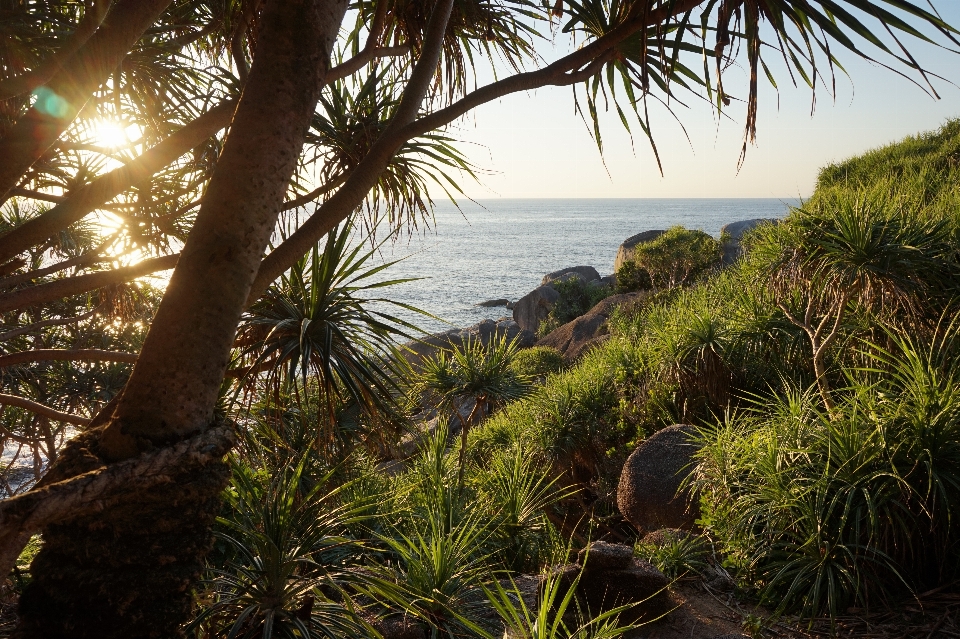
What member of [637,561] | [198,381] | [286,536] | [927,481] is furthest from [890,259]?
[198,381]

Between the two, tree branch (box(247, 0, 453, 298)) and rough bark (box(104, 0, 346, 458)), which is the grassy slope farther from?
rough bark (box(104, 0, 346, 458))

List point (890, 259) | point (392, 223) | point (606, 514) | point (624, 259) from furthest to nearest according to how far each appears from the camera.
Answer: point (624, 259)
point (606, 514)
point (890, 259)
point (392, 223)

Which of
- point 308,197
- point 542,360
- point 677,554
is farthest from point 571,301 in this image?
point 308,197

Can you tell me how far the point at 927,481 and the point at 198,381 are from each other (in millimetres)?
4521

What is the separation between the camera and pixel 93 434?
1.98m

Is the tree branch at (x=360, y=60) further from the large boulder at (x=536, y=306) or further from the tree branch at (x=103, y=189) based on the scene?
the large boulder at (x=536, y=306)

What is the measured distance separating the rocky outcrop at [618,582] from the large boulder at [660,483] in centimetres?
207

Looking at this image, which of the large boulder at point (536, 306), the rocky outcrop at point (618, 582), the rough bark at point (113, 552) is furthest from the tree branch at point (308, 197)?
the large boulder at point (536, 306)

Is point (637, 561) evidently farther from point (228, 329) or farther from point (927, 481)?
point (228, 329)

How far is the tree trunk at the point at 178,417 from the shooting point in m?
1.86

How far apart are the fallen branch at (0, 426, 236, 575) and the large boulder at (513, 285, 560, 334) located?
1069 inches

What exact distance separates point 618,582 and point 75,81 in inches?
156

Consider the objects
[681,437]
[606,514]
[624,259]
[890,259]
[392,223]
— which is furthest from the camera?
[624,259]

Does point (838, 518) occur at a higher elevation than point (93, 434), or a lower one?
lower
